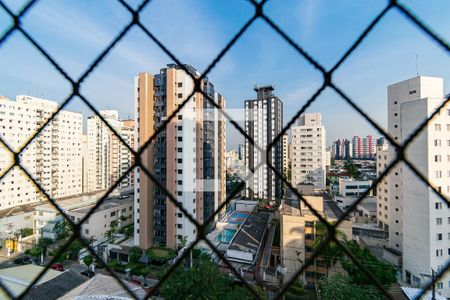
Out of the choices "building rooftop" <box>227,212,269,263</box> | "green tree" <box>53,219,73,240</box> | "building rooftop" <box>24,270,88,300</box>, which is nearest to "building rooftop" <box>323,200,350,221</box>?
"building rooftop" <box>227,212,269,263</box>

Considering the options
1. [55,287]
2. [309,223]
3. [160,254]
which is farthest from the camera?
[160,254]

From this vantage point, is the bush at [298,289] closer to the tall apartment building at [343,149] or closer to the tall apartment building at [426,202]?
the tall apartment building at [426,202]

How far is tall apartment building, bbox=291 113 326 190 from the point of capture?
13.2 meters

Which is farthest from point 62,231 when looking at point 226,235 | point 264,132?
point 264,132

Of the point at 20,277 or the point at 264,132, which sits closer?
the point at 20,277

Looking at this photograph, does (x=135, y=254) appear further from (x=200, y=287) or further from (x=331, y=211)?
(x=331, y=211)

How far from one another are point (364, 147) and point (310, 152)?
2256 cm

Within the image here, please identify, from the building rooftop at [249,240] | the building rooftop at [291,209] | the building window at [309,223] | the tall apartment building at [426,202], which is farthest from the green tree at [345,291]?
the building rooftop at [249,240]

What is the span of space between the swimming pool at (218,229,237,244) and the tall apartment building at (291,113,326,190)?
6861mm

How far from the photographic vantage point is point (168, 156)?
6793mm

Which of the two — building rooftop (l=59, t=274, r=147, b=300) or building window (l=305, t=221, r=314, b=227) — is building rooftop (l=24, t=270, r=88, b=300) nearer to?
building rooftop (l=59, t=274, r=147, b=300)

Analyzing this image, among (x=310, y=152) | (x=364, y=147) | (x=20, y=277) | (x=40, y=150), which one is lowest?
(x=20, y=277)

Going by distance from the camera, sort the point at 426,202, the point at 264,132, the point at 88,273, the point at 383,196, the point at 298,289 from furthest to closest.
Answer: the point at 264,132 → the point at 383,196 → the point at 88,273 → the point at 298,289 → the point at 426,202

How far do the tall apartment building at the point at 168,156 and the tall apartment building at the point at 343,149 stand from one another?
30723 millimetres
